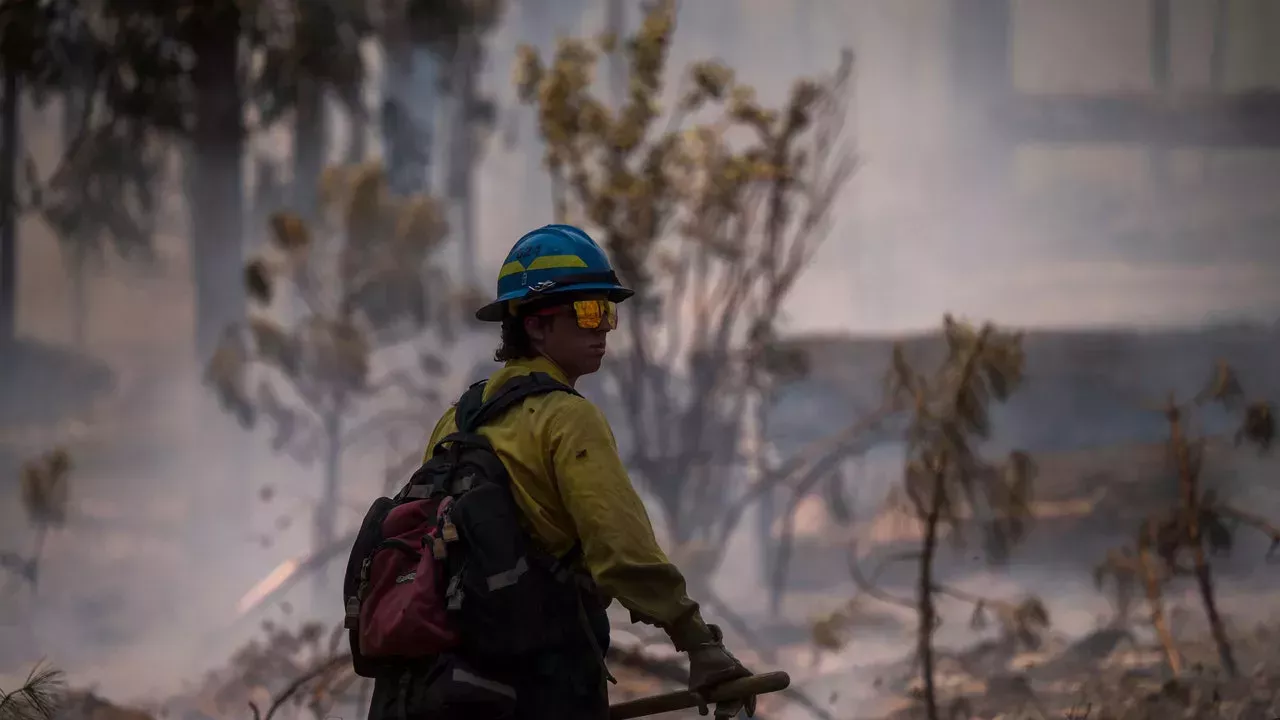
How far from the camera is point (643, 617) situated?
1.84 m

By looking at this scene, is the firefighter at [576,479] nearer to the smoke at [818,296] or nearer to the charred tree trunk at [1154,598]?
the smoke at [818,296]

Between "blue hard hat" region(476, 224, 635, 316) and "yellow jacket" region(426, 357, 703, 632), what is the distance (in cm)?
19

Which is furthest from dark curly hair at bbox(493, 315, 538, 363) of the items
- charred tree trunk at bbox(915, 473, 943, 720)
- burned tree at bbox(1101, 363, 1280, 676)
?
burned tree at bbox(1101, 363, 1280, 676)

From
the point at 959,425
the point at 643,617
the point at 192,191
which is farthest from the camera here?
the point at 192,191

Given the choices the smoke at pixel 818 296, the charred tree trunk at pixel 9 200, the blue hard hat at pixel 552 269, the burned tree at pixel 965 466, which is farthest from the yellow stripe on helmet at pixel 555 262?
the charred tree trunk at pixel 9 200

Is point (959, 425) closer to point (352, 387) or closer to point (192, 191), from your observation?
point (352, 387)

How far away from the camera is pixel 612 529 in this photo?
1.82 meters

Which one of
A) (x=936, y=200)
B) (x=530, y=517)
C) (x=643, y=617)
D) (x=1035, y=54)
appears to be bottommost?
(x=643, y=617)

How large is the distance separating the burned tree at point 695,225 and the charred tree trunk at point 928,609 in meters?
0.69

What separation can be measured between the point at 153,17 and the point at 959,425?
3953mm

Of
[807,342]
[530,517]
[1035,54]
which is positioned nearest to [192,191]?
[807,342]

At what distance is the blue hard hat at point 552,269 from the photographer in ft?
6.64

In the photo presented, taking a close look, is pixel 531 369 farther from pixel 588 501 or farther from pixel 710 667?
pixel 710 667

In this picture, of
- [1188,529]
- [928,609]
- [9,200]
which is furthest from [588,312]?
[9,200]
